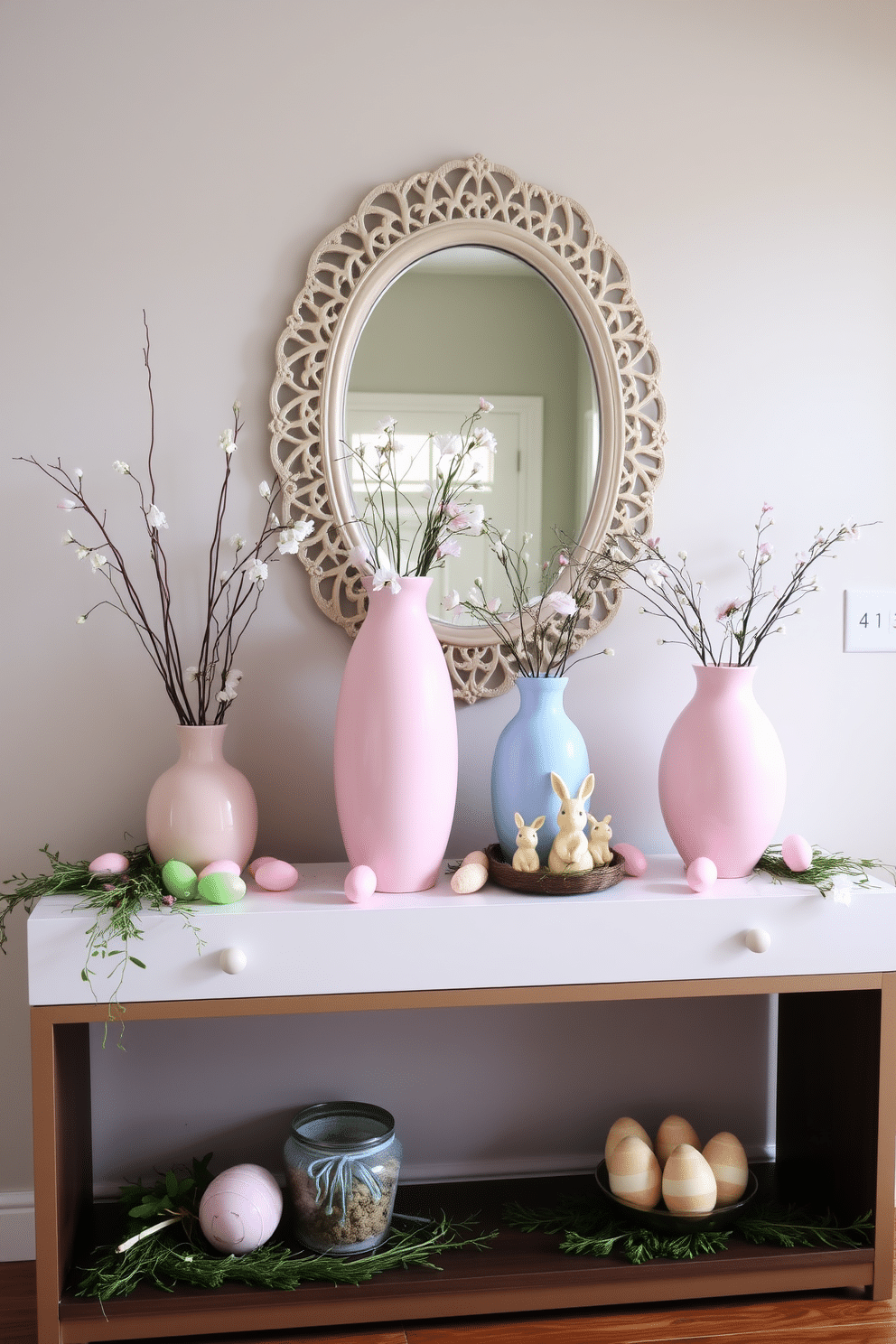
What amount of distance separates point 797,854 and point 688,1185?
21.6 inches

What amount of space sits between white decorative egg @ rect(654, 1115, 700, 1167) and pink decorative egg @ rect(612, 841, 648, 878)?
1.46ft

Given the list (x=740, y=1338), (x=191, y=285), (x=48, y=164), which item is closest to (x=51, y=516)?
(x=191, y=285)

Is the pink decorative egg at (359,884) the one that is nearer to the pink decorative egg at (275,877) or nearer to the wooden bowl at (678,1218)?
the pink decorative egg at (275,877)

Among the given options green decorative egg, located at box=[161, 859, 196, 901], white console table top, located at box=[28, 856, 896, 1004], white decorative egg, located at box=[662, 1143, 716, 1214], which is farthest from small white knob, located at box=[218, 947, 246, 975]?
white decorative egg, located at box=[662, 1143, 716, 1214]

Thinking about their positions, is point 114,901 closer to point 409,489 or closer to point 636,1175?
point 409,489

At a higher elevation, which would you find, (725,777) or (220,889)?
(725,777)

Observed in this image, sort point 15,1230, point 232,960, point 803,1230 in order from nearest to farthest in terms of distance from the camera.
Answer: point 232,960, point 803,1230, point 15,1230

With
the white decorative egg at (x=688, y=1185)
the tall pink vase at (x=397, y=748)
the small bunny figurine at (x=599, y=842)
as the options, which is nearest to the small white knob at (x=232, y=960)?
the tall pink vase at (x=397, y=748)

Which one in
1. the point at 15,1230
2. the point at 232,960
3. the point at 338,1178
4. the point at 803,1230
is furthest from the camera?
the point at 15,1230

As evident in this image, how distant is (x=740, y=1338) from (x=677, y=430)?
148 centimetres

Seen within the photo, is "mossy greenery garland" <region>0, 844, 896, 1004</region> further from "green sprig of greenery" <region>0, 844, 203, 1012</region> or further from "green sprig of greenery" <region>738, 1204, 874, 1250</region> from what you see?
"green sprig of greenery" <region>738, 1204, 874, 1250</region>

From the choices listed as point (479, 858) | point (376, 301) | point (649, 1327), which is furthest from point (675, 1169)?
point (376, 301)

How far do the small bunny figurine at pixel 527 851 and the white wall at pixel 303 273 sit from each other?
28 centimetres

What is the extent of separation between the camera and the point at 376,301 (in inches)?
68.9
